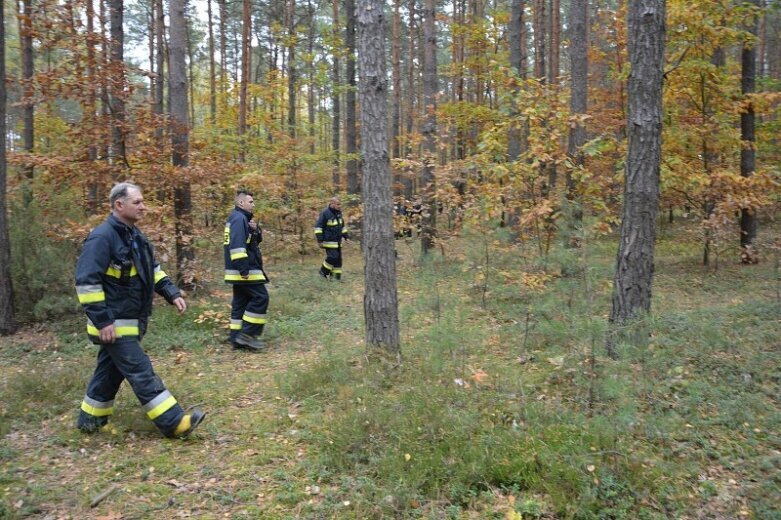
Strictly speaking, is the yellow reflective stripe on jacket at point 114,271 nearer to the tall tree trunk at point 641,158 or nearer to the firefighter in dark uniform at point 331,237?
the tall tree trunk at point 641,158

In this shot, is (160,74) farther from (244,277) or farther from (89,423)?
(89,423)

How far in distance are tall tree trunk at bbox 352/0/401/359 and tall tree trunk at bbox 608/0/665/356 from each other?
282 cm

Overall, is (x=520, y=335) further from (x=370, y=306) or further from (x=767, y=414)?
(x=767, y=414)

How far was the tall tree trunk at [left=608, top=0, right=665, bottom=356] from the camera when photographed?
621cm

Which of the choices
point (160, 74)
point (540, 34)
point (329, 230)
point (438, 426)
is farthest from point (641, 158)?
point (540, 34)

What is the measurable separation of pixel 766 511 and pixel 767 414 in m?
1.50

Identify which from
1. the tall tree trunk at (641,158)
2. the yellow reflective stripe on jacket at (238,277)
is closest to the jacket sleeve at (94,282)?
the yellow reflective stripe on jacket at (238,277)

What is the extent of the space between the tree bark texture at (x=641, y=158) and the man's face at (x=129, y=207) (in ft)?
17.8

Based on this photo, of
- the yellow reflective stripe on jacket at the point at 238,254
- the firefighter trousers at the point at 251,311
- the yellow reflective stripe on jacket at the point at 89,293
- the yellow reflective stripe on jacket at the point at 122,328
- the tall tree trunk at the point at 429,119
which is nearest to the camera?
the yellow reflective stripe on jacket at the point at 89,293

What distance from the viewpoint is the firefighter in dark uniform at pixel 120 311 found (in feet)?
14.5

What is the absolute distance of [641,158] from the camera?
20.6ft

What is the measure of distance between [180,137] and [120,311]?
626 centimetres

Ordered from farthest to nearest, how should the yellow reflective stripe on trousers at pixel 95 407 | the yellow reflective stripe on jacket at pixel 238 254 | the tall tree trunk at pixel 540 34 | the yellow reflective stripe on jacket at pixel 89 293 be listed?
the tall tree trunk at pixel 540 34, the yellow reflective stripe on jacket at pixel 238 254, the yellow reflective stripe on trousers at pixel 95 407, the yellow reflective stripe on jacket at pixel 89 293

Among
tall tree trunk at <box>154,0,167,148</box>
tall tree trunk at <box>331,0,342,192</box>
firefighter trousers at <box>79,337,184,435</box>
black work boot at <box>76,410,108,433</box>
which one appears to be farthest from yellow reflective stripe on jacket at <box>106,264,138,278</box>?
tall tree trunk at <box>331,0,342,192</box>
